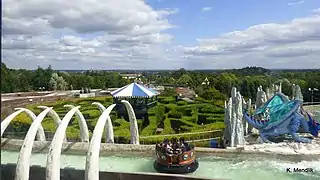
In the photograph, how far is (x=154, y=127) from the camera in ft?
66.2

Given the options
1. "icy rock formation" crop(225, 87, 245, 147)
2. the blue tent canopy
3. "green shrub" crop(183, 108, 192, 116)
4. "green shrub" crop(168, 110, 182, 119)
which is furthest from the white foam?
"green shrub" crop(183, 108, 192, 116)

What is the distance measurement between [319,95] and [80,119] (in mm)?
32043

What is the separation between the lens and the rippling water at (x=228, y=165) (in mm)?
12297

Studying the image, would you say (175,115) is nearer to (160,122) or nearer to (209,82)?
(160,122)

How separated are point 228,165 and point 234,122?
227cm

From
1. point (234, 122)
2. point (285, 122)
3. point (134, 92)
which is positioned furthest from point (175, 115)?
point (285, 122)

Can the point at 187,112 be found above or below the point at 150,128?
above

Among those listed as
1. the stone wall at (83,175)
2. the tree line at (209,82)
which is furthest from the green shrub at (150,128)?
the tree line at (209,82)

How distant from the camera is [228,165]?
13664mm

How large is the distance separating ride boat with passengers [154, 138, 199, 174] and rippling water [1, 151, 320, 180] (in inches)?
20.8

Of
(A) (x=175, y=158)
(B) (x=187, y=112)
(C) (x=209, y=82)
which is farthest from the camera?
(C) (x=209, y=82)

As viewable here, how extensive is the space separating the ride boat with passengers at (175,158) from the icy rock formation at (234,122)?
337cm

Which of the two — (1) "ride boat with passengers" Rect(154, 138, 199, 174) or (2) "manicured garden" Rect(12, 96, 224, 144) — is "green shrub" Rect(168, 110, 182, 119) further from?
(1) "ride boat with passengers" Rect(154, 138, 199, 174)

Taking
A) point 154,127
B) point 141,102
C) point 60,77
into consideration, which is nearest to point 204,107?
point 141,102
